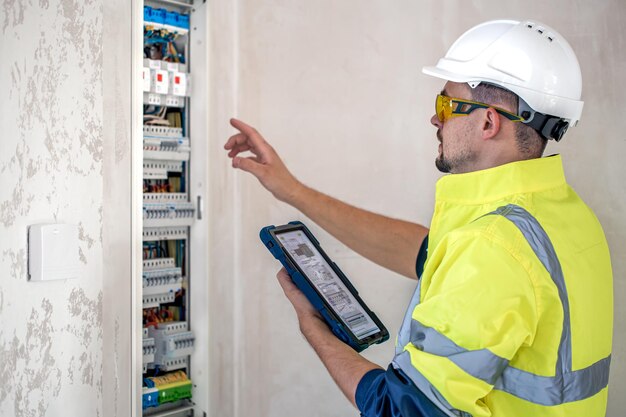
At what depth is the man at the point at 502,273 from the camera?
1012 mm

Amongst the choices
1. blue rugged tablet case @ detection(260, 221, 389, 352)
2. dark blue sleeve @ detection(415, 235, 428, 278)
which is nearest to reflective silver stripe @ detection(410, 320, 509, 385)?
blue rugged tablet case @ detection(260, 221, 389, 352)

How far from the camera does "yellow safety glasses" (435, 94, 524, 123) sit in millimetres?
1251

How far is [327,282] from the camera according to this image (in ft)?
4.98

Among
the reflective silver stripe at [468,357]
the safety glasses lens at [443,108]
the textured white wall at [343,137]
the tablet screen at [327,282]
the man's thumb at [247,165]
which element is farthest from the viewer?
the textured white wall at [343,137]

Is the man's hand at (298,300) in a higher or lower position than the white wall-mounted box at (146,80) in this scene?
lower

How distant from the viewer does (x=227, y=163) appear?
6.15ft

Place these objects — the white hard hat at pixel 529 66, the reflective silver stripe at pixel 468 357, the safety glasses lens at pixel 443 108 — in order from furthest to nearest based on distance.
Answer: the safety glasses lens at pixel 443 108 → the white hard hat at pixel 529 66 → the reflective silver stripe at pixel 468 357

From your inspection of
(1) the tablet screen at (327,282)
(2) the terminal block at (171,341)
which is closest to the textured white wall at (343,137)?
(2) the terminal block at (171,341)

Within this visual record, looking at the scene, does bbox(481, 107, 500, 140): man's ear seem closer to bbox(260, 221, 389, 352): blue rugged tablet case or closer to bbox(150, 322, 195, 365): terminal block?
bbox(260, 221, 389, 352): blue rugged tablet case

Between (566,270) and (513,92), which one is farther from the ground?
(513,92)

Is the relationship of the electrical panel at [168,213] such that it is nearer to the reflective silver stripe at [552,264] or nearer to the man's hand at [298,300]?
the man's hand at [298,300]

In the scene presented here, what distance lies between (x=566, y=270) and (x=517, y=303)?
167 millimetres

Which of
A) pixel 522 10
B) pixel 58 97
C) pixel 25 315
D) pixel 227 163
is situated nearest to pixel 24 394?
pixel 25 315

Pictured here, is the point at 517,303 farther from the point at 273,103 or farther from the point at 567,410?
the point at 273,103
